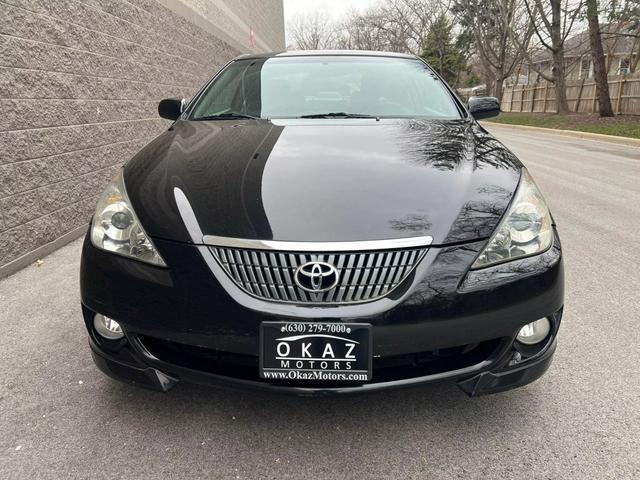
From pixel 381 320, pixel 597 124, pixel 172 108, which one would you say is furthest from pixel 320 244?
pixel 597 124

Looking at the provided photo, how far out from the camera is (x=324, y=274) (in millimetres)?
1513

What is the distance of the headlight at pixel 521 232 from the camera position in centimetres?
165

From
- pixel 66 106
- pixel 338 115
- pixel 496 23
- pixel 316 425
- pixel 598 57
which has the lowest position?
pixel 316 425

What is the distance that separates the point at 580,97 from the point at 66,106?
25730mm

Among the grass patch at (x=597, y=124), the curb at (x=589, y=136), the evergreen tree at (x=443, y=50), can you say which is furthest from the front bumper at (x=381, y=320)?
the evergreen tree at (x=443, y=50)

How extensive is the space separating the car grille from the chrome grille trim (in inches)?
0.5

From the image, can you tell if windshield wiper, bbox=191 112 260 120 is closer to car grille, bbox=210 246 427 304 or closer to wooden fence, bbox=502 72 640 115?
car grille, bbox=210 246 427 304

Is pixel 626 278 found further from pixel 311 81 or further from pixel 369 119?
pixel 311 81

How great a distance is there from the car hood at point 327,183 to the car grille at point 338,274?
6 cm

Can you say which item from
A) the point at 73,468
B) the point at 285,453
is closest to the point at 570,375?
the point at 285,453

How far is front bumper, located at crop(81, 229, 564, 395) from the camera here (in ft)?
5.03

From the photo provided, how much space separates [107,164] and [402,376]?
4.00m

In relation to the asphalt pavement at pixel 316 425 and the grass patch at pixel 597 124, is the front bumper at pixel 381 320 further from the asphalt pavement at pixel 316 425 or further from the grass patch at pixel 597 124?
the grass patch at pixel 597 124

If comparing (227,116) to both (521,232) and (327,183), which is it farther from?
(521,232)
